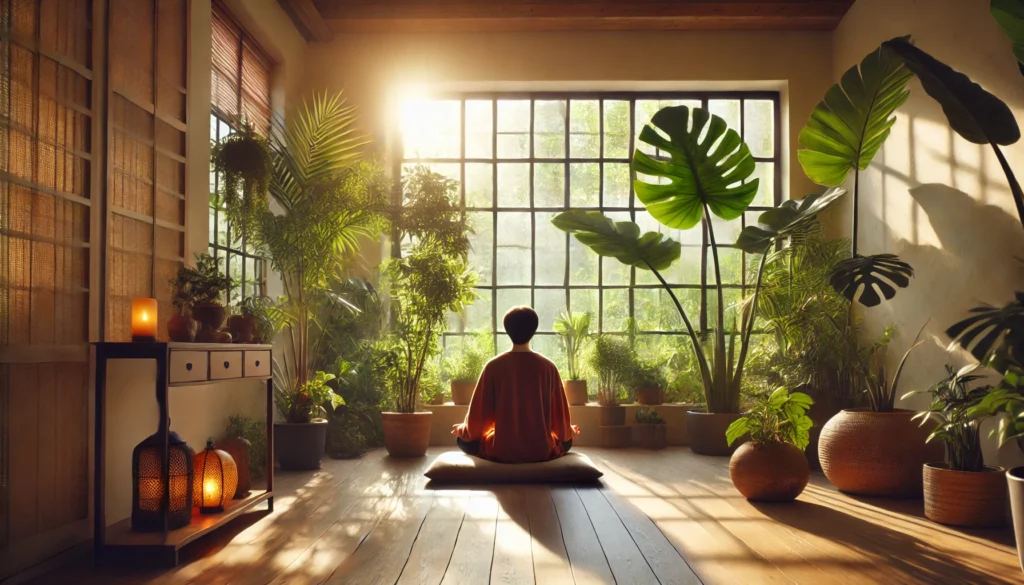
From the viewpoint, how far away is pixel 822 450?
5020 mm

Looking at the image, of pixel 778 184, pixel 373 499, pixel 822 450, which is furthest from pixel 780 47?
pixel 373 499

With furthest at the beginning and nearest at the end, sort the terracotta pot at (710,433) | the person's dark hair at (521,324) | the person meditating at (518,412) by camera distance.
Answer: the terracotta pot at (710,433) < the person's dark hair at (521,324) < the person meditating at (518,412)

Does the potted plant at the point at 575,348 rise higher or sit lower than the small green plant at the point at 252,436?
higher

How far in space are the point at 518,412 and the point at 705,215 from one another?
2.56 meters

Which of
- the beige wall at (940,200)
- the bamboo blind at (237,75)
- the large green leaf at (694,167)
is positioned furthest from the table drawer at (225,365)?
the beige wall at (940,200)

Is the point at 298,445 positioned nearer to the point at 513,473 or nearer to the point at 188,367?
the point at 513,473

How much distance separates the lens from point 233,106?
6070 mm

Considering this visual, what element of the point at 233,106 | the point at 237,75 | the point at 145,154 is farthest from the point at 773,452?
the point at 237,75

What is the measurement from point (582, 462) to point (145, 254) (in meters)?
2.83

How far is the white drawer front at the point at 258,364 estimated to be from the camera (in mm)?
4254

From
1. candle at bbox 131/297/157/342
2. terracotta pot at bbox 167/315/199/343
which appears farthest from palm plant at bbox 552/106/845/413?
candle at bbox 131/297/157/342

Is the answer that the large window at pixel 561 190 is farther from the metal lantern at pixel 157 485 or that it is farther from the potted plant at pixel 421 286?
the metal lantern at pixel 157 485

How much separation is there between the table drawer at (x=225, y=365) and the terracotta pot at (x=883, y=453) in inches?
132

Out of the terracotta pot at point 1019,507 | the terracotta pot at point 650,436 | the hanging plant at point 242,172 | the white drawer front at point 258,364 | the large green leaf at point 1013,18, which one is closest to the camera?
the terracotta pot at point 1019,507
